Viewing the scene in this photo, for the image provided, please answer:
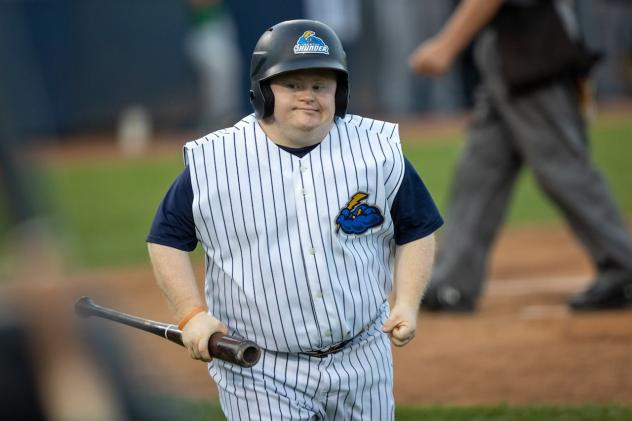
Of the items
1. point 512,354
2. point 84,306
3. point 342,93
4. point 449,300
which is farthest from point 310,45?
point 449,300

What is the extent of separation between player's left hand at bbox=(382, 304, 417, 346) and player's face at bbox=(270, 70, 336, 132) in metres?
0.54

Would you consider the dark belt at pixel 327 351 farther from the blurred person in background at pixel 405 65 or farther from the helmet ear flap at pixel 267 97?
the blurred person in background at pixel 405 65

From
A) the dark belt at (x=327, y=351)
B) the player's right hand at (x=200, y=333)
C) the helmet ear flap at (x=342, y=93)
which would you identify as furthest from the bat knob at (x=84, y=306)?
the helmet ear flap at (x=342, y=93)

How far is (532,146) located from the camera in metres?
6.33

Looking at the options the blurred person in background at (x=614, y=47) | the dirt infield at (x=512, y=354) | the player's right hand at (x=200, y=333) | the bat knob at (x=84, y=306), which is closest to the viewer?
the bat knob at (x=84, y=306)

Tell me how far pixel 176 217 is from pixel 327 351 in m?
0.54

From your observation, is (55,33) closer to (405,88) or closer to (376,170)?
(405,88)

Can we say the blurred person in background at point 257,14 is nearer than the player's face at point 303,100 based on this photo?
No

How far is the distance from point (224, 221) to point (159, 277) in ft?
0.76

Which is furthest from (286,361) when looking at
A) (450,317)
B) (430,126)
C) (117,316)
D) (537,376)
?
(430,126)

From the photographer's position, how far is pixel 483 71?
6.50 m

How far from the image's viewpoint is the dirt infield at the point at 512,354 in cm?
525

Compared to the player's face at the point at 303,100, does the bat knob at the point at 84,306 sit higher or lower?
lower

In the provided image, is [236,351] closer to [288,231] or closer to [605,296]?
[288,231]
